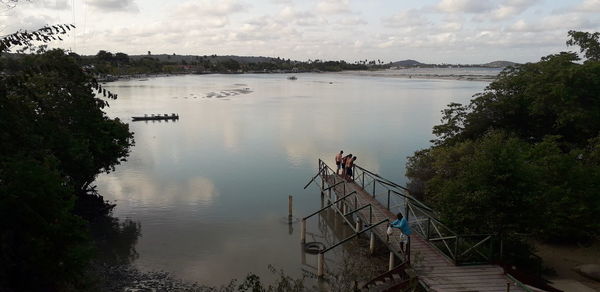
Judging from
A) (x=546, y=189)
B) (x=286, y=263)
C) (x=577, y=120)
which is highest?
(x=577, y=120)

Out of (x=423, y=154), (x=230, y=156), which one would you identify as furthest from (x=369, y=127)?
(x=423, y=154)

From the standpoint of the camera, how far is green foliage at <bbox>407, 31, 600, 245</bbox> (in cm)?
1684

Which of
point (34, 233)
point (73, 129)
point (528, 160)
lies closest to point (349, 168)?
point (528, 160)

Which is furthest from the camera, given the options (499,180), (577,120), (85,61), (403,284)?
(577,120)

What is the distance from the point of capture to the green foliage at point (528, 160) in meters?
16.8

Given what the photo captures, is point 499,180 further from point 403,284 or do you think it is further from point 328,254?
point 328,254

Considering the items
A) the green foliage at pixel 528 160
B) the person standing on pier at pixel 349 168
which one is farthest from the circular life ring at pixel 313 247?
the green foliage at pixel 528 160

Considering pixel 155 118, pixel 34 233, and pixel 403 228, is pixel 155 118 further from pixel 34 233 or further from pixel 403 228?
pixel 403 228

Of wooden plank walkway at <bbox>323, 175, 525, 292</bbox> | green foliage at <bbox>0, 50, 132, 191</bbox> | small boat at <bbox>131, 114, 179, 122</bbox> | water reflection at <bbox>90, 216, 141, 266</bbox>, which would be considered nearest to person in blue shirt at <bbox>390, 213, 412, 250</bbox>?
wooden plank walkway at <bbox>323, 175, 525, 292</bbox>

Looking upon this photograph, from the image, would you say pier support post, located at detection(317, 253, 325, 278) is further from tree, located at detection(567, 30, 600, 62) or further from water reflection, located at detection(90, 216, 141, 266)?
tree, located at detection(567, 30, 600, 62)

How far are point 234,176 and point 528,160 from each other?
23.1m

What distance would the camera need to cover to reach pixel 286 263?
2256cm

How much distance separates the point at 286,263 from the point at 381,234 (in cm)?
522

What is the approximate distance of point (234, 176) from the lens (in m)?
39.2
